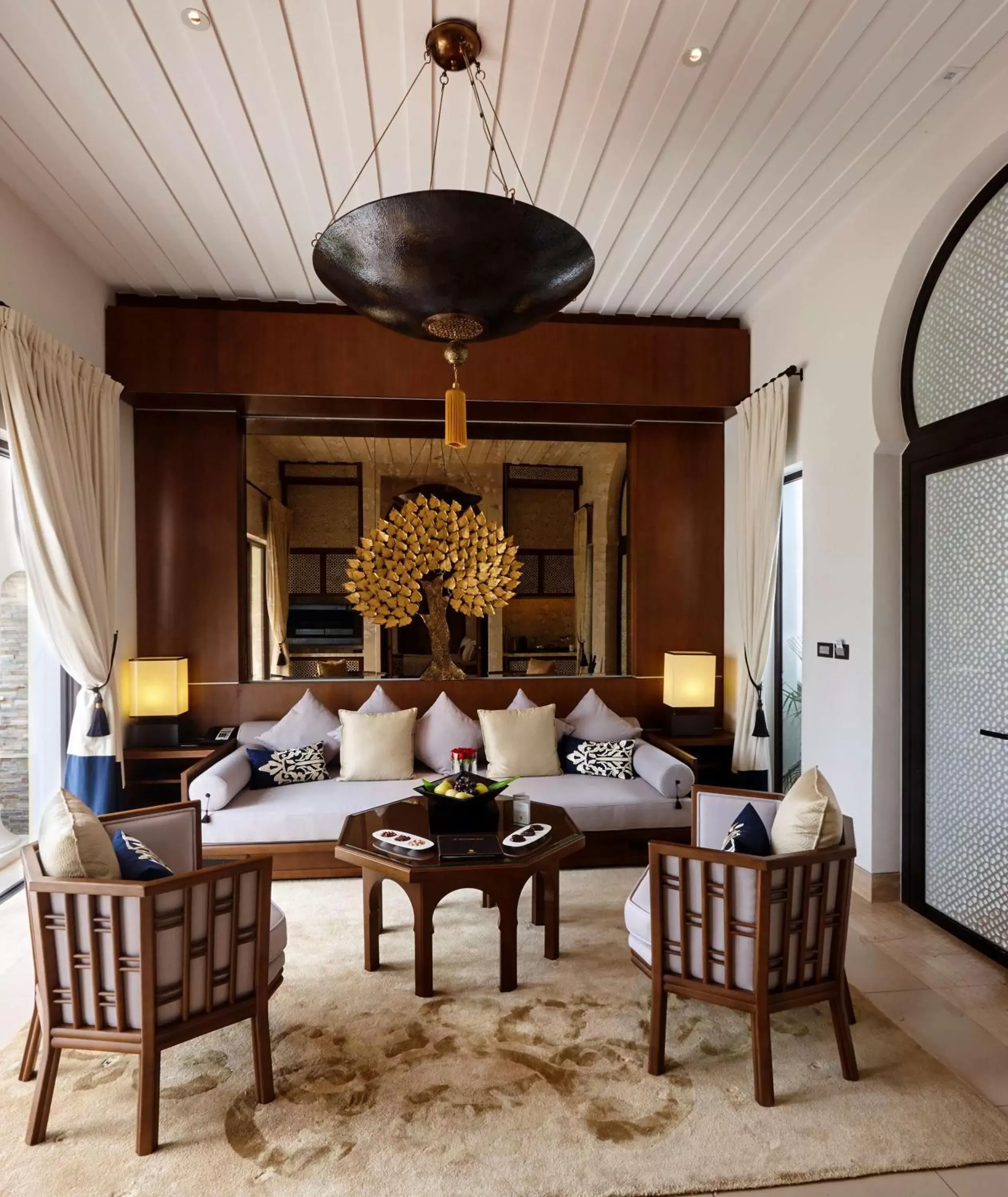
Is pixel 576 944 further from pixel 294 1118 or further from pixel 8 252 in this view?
pixel 8 252

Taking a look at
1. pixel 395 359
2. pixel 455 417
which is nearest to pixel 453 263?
pixel 455 417

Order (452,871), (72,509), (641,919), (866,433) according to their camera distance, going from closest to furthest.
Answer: (641,919) → (452,871) → (866,433) → (72,509)

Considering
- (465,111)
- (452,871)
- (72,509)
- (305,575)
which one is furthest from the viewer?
(305,575)

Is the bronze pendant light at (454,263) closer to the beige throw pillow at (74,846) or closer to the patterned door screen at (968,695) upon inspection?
the beige throw pillow at (74,846)

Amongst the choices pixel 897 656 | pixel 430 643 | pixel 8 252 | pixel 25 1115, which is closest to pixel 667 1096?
pixel 25 1115

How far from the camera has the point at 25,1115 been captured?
6.86ft

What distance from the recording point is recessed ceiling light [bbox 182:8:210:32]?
2314 millimetres

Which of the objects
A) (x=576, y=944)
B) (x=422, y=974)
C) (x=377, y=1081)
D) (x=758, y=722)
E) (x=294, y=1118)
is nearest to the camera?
(x=294, y=1118)

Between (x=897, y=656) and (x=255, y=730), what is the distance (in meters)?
3.69

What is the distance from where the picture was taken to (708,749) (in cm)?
492

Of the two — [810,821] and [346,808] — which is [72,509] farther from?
[810,821]

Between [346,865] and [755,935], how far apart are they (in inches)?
96.7

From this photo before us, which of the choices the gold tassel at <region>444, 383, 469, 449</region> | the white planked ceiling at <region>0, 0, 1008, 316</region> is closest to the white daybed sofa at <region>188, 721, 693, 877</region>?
the gold tassel at <region>444, 383, 469, 449</region>

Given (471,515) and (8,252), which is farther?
(471,515)
